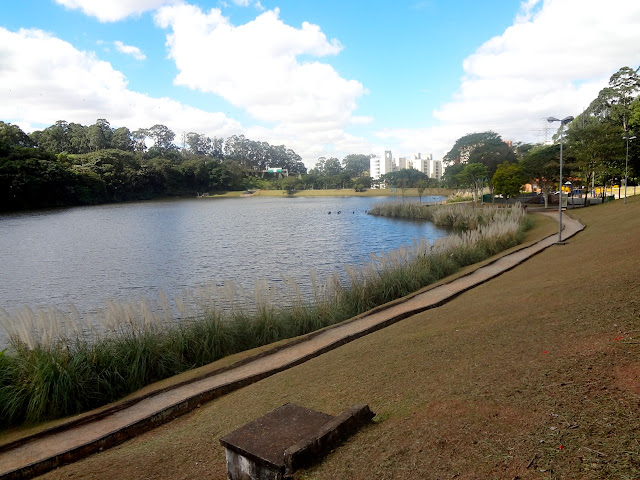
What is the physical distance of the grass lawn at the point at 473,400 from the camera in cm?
298

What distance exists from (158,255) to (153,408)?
17.3m

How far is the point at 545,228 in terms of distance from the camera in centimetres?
2362

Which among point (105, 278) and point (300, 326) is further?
point (105, 278)

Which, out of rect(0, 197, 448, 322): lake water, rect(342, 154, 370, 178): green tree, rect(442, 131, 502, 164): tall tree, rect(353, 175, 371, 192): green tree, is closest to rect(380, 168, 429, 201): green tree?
rect(353, 175, 371, 192): green tree

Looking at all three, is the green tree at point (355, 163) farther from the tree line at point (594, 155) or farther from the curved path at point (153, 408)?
the curved path at point (153, 408)

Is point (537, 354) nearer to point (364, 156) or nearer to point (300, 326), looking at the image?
point (300, 326)

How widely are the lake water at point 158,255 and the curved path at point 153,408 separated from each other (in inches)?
245

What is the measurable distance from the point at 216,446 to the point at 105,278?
14594mm

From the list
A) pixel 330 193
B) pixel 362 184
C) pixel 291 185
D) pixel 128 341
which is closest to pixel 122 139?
pixel 291 185

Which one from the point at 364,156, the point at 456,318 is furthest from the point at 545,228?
the point at 364,156

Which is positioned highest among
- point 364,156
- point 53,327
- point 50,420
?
point 364,156

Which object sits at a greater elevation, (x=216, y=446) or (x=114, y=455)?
(x=216, y=446)

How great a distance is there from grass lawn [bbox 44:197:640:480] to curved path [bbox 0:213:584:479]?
245 mm

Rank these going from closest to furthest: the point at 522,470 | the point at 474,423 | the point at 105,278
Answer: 1. the point at 522,470
2. the point at 474,423
3. the point at 105,278
